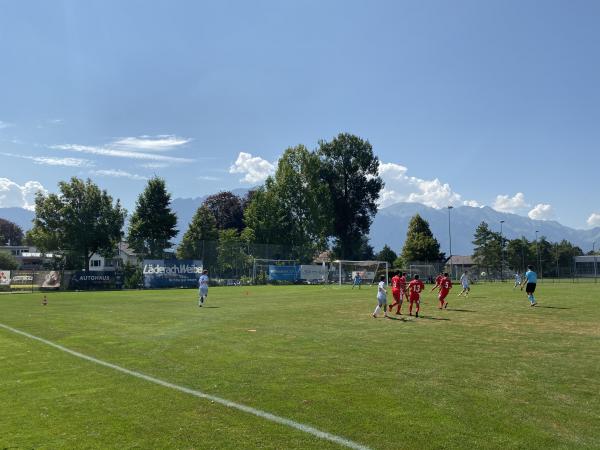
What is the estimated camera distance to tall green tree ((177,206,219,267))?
5809 cm

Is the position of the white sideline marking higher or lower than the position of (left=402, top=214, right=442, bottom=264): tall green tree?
lower

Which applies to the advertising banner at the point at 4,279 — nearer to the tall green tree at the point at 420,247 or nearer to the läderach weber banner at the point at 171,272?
the läderach weber banner at the point at 171,272

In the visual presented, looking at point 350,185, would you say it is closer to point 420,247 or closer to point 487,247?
point 420,247

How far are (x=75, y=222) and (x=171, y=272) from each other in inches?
666

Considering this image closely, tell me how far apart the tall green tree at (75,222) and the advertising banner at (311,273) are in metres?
25.8

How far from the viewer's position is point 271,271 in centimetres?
6303

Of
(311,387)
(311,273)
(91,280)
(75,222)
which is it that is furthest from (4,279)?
(311,387)

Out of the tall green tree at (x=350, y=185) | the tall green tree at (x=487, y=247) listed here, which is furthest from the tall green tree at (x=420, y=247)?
the tall green tree at (x=487, y=247)

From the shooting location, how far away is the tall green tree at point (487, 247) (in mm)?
93125

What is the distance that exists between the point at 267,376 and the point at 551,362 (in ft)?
20.1

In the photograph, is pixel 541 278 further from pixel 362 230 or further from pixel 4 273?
pixel 4 273

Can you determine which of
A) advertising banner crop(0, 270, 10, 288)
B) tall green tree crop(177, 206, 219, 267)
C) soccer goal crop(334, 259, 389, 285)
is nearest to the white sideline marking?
advertising banner crop(0, 270, 10, 288)

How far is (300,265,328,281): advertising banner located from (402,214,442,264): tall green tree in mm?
19840

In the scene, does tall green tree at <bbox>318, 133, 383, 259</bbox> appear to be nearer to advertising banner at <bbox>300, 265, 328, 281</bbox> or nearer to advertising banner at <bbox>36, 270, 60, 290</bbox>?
advertising banner at <bbox>300, 265, 328, 281</bbox>
